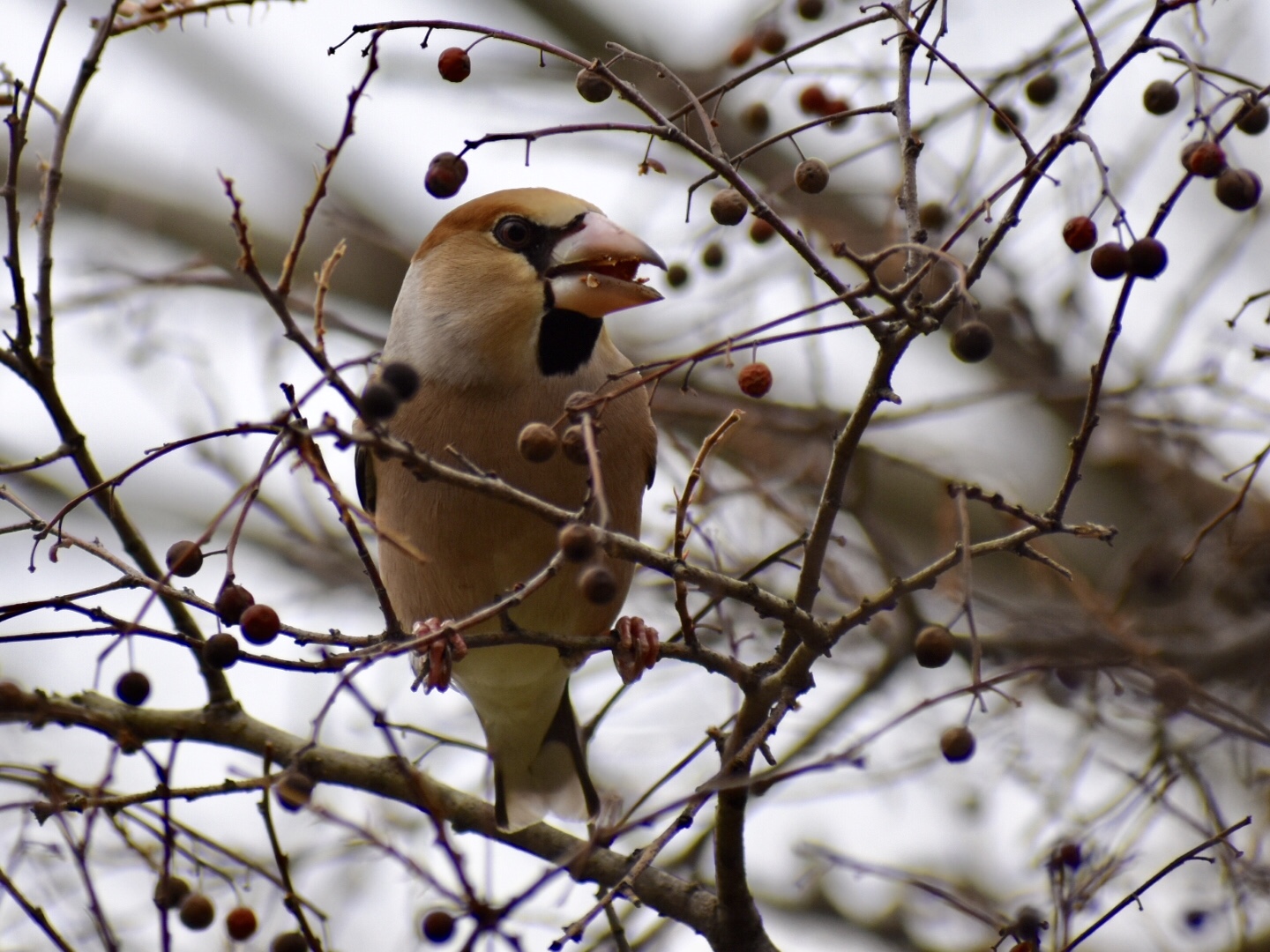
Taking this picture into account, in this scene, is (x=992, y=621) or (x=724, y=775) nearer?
(x=724, y=775)

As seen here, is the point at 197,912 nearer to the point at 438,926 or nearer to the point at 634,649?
the point at 438,926

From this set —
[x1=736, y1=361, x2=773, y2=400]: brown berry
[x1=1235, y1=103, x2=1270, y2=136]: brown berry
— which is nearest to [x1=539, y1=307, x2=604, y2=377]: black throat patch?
[x1=736, y1=361, x2=773, y2=400]: brown berry

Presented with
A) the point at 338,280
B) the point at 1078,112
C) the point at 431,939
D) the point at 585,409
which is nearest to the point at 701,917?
the point at 431,939

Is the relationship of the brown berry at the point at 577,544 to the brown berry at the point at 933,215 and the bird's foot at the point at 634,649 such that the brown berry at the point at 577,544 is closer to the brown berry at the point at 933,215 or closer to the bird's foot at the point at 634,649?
the bird's foot at the point at 634,649

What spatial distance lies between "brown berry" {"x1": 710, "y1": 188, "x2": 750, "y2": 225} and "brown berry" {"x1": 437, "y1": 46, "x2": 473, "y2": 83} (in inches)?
26.8

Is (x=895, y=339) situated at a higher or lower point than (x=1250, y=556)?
lower

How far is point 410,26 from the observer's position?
8.71 ft

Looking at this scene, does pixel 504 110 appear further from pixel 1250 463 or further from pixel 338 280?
pixel 1250 463

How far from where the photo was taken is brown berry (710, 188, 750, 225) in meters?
2.71

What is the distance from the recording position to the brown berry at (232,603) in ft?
8.46

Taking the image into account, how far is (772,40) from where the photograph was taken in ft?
13.1

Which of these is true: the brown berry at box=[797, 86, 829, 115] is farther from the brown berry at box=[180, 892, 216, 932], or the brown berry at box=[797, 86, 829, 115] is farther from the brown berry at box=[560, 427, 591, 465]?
the brown berry at box=[180, 892, 216, 932]

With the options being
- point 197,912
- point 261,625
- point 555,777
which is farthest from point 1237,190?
point 555,777

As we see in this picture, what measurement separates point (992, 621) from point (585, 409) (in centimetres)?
382
